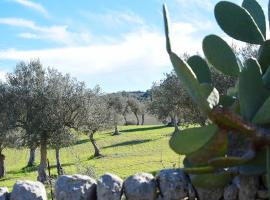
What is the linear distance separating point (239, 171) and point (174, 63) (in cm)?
143

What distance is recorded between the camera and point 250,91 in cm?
322

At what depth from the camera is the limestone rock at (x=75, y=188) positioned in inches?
242

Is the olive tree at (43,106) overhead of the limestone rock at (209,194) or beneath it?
overhead

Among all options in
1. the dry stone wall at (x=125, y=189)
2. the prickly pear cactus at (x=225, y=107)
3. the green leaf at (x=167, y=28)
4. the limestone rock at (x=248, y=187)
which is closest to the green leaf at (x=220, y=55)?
the prickly pear cactus at (x=225, y=107)

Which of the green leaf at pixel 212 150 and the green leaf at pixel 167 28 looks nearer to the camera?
the green leaf at pixel 167 28

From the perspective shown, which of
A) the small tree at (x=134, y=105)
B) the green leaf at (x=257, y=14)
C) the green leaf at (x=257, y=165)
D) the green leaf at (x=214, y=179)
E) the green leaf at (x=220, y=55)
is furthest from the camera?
the small tree at (x=134, y=105)

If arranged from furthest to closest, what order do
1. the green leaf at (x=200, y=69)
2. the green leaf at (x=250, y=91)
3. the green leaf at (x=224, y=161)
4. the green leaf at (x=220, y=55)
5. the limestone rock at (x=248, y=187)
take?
1. the limestone rock at (x=248, y=187)
2. the green leaf at (x=200, y=69)
3. the green leaf at (x=220, y=55)
4. the green leaf at (x=250, y=91)
5. the green leaf at (x=224, y=161)

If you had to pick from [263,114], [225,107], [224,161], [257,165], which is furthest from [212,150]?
[257,165]

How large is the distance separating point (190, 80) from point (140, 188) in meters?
3.47

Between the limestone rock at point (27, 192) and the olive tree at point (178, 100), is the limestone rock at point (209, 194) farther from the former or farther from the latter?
the olive tree at point (178, 100)

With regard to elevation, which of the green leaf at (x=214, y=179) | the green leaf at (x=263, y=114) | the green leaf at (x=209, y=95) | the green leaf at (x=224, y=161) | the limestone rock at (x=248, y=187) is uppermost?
the green leaf at (x=209, y=95)

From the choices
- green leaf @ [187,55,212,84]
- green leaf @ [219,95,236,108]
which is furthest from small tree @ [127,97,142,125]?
green leaf @ [187,55,212,84]

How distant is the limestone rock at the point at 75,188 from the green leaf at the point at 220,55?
2906 mm

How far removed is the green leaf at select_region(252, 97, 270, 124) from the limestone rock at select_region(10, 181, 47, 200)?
152 inches
